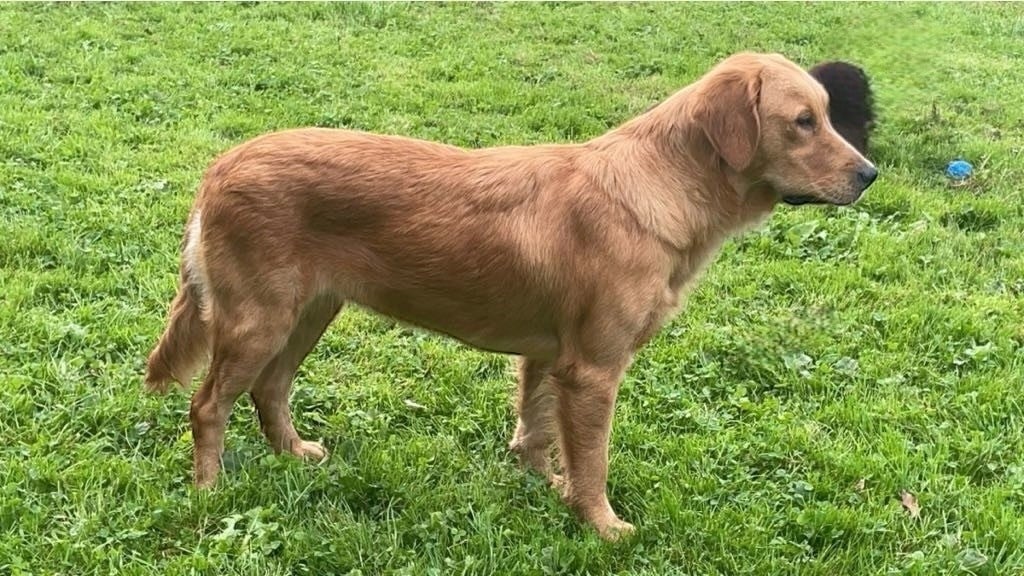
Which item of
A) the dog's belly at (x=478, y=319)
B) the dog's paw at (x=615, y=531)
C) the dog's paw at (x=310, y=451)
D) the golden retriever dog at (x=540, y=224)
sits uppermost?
the golden retriever dog at (x=540, y=224)

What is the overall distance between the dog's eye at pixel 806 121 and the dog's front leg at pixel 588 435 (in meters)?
1.19

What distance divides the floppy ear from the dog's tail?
214 cm

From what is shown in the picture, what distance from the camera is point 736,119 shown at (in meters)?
3.68

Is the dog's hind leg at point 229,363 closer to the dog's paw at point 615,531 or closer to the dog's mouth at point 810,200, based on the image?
the dog's paw at point 615,531

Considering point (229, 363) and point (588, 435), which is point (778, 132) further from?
point (229, 363)

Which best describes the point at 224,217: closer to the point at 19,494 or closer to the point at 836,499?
the point at 19,494

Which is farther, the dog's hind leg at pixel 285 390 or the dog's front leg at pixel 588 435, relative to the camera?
the dog's hind leg at pixel 285 390

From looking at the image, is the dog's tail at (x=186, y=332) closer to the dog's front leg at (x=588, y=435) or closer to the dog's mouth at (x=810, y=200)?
the dog's front leg at (x=588, y=435)

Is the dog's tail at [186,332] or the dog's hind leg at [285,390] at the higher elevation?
the dog's tail at [186,332]

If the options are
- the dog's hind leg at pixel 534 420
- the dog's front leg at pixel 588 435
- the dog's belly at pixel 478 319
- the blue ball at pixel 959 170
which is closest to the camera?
the dog's front leg at pixel 588 435

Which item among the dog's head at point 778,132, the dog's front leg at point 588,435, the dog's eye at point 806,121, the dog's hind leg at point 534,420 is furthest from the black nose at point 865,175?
the dog's hind leg at point 534,420

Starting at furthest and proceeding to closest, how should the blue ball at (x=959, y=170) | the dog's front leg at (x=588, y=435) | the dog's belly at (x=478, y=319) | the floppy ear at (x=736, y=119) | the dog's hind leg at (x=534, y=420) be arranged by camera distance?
the blue ball at (x=959, y=170)
the dog's hind leg at (x=534, y=420)
the dog's belly at (x=478, y=319)
the dog's front leg at (x=588, y=435)
the floppy ear at (x=736, y=119)

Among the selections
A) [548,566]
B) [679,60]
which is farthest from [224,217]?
[679,60]

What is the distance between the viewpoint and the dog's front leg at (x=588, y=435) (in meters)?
3.78
